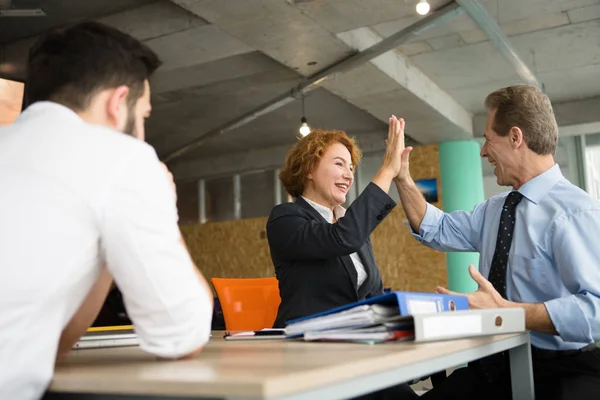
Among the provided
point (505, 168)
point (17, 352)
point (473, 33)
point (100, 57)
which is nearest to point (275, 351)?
point (17, 352)

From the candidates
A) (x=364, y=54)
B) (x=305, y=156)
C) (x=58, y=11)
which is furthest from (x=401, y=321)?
(x=58, y=11)

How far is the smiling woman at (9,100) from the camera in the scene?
254cm

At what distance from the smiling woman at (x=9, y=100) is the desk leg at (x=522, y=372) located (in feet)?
6.49

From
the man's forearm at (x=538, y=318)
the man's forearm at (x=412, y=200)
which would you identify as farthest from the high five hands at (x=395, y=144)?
the man's forearm at (x=538, y=318)

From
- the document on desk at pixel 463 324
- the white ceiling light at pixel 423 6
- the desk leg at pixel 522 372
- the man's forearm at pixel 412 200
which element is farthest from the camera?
the white ceiling light at pixel 423 6

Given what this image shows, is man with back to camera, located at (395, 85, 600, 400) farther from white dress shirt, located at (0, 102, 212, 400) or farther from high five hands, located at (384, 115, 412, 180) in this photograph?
white dress shirt, located at (0, 102, 212, 400)

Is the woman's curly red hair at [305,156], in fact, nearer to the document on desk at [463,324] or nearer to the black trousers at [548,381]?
the black trousers at [548,381]

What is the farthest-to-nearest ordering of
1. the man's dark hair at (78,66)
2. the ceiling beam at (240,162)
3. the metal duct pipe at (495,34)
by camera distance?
the ceiling beam at (240,162) → the metal duct pipe at (495,34) → the man's dark hair at (78,66)

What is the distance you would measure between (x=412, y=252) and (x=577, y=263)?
8.68 metres

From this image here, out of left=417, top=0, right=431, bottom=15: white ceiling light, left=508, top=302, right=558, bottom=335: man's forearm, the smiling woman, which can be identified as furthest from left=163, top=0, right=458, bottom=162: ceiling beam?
left=508, top=302, right=558, bottom=335: man's forearm

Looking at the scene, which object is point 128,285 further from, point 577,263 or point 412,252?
point 412,252

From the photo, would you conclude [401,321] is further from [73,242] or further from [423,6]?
[423,6]

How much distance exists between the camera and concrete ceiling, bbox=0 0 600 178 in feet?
18.5

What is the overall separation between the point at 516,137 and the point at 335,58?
14.7 feet
